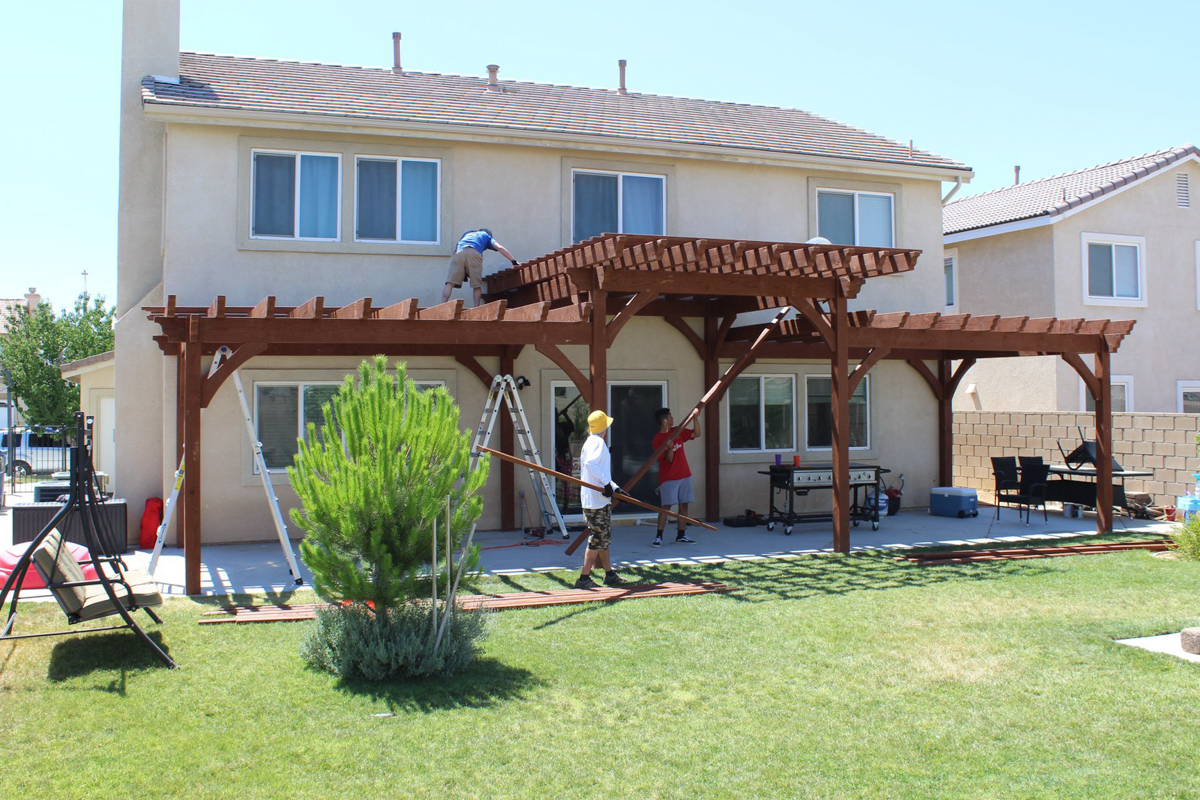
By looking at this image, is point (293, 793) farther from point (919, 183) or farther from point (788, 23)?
point (919, 183)

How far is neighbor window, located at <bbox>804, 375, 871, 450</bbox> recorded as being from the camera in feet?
50.8

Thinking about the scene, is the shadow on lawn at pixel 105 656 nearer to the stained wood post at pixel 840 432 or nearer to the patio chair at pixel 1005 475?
the stained wood post at pixel 840 432

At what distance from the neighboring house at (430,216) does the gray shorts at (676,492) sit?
166 cm

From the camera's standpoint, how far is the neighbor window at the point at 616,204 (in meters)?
14.1

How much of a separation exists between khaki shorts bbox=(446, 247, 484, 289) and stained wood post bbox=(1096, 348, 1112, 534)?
28.3 feet

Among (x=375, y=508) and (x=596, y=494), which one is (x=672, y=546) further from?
(x=375, y=508)

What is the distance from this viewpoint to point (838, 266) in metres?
10.9

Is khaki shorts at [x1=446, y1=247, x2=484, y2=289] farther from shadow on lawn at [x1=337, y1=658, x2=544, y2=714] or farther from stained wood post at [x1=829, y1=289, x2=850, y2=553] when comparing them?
shadow on lawn at [x1=337, y1=658, x2=544, y2=714]

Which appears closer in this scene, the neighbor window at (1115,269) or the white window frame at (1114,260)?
the white window frame at (1114,260)

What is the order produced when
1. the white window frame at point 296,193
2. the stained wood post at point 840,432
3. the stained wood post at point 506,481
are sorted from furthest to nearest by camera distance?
the stained wood post at point 506,481 → the white window frame at point 296,193 → the stained wood post at point 840,432

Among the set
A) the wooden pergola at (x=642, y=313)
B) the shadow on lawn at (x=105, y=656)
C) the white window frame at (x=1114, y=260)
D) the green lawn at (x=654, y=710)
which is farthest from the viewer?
the white window frame at (x=1114, y=260)

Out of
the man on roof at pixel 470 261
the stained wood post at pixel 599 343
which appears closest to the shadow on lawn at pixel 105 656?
the stained wood post at pixel 599 343

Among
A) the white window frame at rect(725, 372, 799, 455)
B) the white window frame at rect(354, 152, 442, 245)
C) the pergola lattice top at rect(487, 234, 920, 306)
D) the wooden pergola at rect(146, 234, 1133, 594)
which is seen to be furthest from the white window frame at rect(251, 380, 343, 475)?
the white window frame at rect(725, 372, 799, 455)

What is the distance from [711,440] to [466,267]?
15.0 ft
